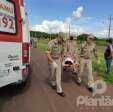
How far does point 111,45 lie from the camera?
15.4m

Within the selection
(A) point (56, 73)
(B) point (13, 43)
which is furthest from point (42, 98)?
(B) point (13, 43)

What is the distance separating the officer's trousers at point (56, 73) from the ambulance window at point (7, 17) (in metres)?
2.34

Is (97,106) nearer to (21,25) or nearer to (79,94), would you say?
(79,94)

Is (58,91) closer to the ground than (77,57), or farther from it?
closer to the ground

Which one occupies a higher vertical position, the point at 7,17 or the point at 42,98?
the point at 7,17

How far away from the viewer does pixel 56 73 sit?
1057 cm

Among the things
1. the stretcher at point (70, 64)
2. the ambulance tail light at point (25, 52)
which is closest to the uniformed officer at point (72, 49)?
the stretcher at point (70, 64)

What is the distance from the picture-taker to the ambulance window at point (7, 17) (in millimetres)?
8359

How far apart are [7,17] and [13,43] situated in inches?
27.6

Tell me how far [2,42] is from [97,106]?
3.01 m

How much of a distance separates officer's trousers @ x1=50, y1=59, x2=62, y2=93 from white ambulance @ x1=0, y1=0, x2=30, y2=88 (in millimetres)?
1316

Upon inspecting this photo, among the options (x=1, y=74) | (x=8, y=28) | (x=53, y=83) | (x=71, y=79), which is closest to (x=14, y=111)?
(x=1, y=74)

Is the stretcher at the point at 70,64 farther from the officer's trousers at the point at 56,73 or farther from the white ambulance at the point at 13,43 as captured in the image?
the white ambulance at the point at 13,43

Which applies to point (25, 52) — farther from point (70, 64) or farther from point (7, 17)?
point (70, 64)
